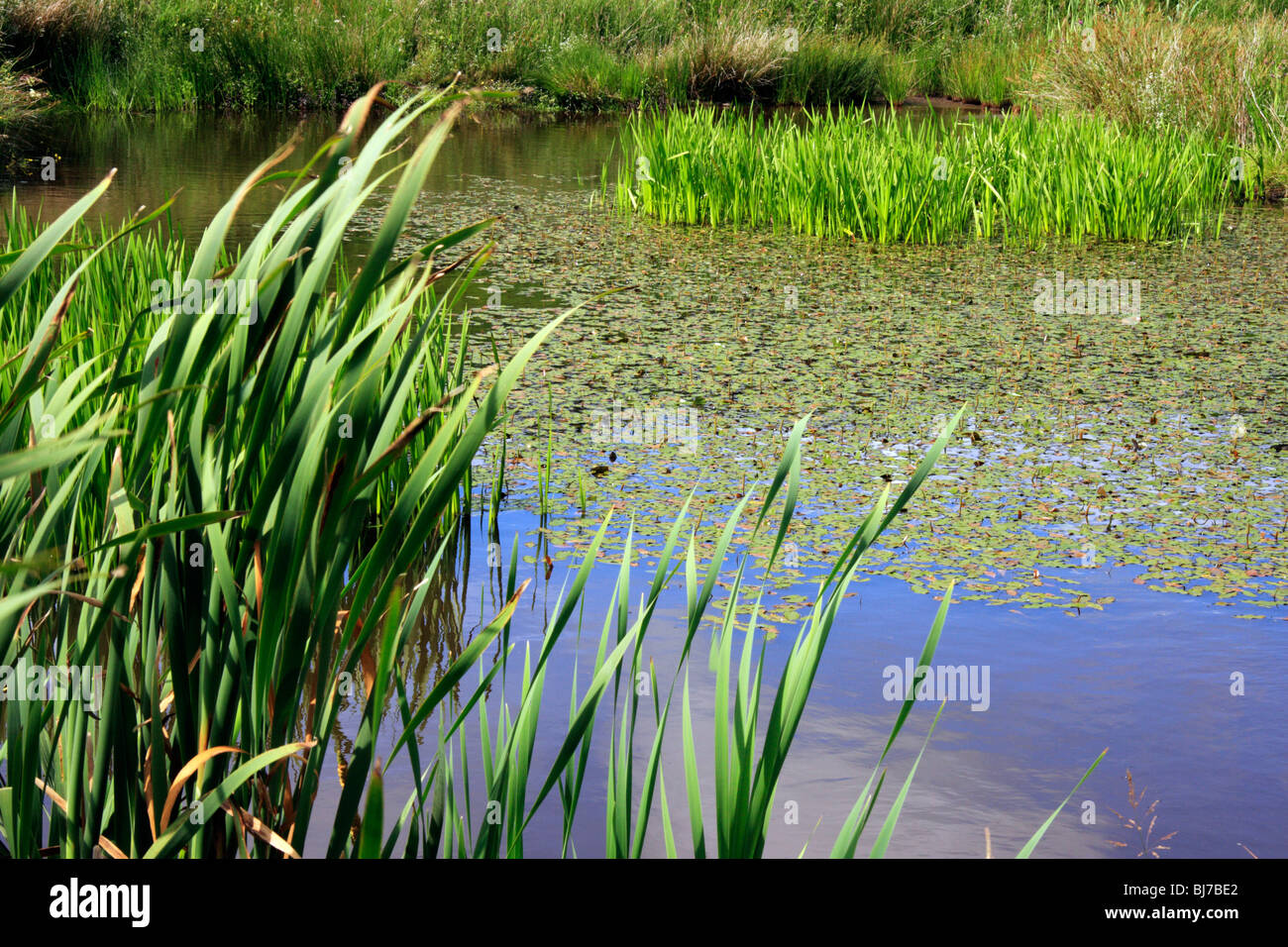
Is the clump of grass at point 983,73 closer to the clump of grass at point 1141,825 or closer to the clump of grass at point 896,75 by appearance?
the clump of grass at point 896,75

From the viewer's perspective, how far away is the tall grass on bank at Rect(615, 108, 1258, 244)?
7.14 m

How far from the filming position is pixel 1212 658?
2740 millimetres

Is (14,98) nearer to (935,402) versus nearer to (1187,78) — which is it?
(935,402)

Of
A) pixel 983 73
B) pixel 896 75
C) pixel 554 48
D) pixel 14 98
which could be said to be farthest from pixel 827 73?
pixel 14 98

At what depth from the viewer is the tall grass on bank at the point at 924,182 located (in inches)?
281

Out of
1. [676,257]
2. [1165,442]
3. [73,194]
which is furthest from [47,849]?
[73,194]

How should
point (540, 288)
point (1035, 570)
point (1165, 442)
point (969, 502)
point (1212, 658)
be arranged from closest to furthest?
point (1212, 658)
point (1035, 570)
point (969, 502)
point (1165, 442)
point (540, 288)

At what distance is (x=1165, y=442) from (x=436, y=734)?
258cm

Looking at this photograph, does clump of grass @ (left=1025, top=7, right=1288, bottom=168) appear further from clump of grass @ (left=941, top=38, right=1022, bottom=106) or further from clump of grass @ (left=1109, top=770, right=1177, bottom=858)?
clump of grass @ (left=1109, top=770, right=1177, bottom=858)

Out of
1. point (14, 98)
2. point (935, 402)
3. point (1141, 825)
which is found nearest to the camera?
point (1141, 825)

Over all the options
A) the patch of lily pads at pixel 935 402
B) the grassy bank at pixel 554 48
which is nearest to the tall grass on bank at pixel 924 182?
the patch of lily pads at pixel 935 402

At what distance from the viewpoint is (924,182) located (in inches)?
279

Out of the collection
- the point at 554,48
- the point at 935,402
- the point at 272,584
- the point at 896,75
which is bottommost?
the point at 935,402
